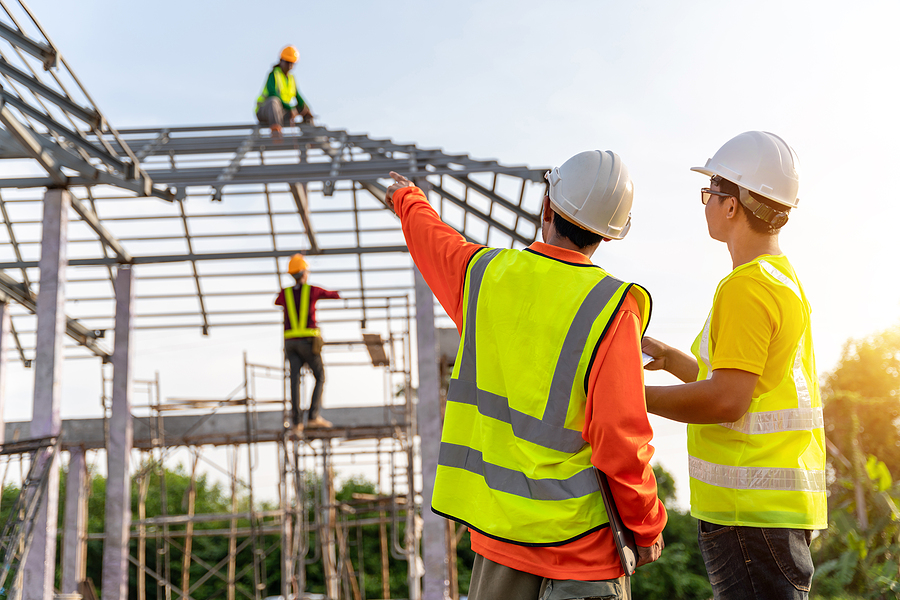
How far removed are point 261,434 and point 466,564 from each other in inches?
466

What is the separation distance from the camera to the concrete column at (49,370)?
8.99 meters

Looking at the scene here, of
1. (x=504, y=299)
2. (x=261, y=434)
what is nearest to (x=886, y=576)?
(x=261, y=434)

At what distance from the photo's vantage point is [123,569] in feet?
38.3

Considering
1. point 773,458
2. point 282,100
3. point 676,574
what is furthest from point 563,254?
point 676,574

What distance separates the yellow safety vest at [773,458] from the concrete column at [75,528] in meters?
14.2

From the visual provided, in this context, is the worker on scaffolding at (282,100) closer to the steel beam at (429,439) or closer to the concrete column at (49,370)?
the concrete column at (49,370)

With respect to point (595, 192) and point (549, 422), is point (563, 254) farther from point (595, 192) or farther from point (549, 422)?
point (549, 422)

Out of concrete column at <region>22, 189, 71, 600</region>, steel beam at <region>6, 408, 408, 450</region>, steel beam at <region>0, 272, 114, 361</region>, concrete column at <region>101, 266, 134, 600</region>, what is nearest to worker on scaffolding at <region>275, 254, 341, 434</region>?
concrete column at <region>101, 266, 134, 600</region>

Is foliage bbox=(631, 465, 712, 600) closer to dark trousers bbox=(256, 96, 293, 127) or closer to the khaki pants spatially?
dark trousers bbox=(256, 96, 293, 127)

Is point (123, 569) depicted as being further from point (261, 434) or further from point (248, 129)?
point (248, 129)

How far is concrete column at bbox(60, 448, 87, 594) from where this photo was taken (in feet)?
45.4

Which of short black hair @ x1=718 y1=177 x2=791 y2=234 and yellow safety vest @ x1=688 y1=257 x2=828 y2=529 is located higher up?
short black hair @ x1=718 y1=177 x2=791 y2=234

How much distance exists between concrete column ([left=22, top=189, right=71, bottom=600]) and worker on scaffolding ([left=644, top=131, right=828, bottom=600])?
8.69m

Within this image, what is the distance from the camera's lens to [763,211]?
2678mm
